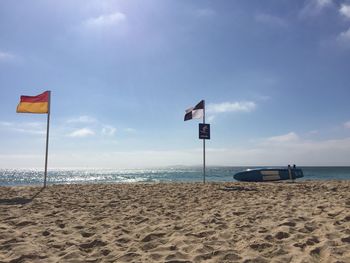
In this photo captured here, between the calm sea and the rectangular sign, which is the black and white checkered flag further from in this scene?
the calm sea

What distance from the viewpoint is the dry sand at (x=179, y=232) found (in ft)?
14.8

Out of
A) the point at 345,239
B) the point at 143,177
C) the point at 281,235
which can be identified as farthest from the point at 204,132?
the point at 143,177

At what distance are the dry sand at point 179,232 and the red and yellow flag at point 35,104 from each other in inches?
236

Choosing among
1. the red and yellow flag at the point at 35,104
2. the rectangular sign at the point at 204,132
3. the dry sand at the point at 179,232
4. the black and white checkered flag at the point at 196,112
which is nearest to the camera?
the dry sand at the point at 179,232

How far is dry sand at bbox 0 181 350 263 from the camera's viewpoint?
14.8 ft

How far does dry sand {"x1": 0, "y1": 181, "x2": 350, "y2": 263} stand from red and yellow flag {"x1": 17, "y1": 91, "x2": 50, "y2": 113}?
598 centimetres

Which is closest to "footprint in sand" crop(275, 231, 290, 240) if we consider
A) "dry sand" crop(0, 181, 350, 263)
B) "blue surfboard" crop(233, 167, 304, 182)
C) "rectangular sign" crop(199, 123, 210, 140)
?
"dry sand" crop(0, 181, 350, 263)

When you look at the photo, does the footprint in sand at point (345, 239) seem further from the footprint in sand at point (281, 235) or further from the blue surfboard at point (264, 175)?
the blue surfboard at point (264, 175)

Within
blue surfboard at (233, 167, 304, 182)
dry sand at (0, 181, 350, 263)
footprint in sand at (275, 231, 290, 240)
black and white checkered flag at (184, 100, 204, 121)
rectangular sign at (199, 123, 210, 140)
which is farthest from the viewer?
blue surfboard at (233, 167, 304, 182)

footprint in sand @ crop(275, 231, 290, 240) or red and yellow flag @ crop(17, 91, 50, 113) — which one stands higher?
red and yellow flag @ crop(17, 91, 50, 113)

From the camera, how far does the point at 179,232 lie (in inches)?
228

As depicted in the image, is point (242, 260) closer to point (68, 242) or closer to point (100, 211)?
point (68, 242)

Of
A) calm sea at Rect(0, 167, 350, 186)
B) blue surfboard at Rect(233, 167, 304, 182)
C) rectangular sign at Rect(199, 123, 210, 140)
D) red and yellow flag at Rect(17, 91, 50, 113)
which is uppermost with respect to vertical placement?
red and yellow flag at Rect(17, 91, 50, 113)

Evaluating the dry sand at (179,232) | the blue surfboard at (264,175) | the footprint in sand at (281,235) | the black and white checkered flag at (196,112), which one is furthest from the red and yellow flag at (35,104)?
the blue surfboard at (264,175)
